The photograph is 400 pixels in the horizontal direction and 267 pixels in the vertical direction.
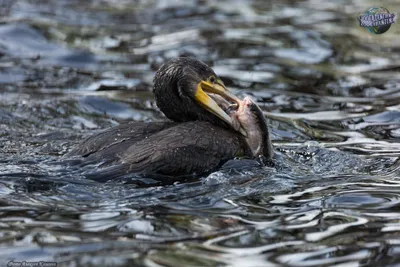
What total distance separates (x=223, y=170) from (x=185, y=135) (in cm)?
44

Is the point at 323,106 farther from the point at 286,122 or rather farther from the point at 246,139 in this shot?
the point at 246,139

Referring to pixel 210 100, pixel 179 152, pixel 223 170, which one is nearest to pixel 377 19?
pixel 210 100

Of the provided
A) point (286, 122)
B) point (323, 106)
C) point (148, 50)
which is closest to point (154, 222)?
point (286, 122)

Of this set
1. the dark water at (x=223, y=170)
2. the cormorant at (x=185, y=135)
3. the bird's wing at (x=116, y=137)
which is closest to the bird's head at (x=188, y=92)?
the cormorant at (x=185, y=135)

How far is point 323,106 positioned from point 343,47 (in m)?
3.08

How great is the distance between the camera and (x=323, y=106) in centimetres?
998

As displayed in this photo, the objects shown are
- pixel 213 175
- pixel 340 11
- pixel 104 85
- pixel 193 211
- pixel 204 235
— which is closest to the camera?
pixel 204 235

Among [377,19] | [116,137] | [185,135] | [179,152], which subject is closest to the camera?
[179,152]

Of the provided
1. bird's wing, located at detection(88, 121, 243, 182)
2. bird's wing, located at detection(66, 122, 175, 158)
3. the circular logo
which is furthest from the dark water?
the circular logo

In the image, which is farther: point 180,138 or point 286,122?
point 286,122

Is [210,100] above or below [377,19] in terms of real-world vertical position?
below

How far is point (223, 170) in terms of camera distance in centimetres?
689

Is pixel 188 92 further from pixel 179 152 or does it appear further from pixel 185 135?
pixel 179 152

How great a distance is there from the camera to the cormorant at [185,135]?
21.8 feet
